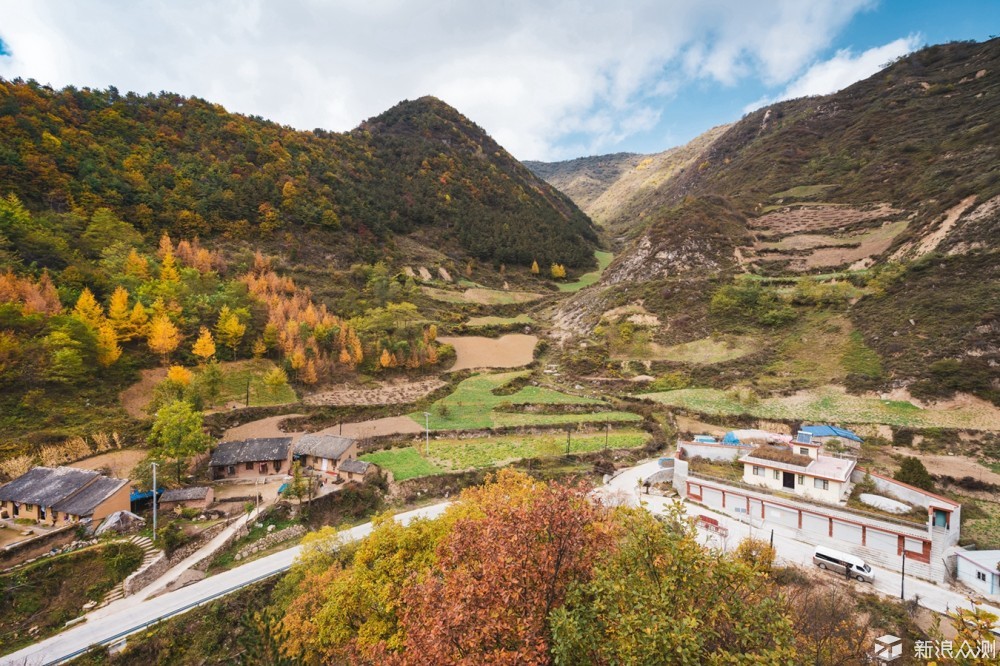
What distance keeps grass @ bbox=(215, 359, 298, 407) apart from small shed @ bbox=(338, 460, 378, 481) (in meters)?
14.5

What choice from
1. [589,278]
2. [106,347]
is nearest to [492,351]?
[106,347]

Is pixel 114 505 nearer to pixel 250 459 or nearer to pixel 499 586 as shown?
pixel 250 459

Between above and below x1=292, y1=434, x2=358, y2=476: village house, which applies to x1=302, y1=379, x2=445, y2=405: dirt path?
above

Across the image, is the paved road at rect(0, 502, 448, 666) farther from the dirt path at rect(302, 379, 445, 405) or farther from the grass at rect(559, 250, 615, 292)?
the grass at rect(559, 250, 615, 292)

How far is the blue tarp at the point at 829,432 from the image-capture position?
1324 inches

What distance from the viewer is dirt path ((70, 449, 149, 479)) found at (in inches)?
1091

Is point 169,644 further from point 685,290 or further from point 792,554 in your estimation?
point 685,290

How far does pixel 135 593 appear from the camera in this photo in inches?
790

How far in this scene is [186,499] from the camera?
2622 cm

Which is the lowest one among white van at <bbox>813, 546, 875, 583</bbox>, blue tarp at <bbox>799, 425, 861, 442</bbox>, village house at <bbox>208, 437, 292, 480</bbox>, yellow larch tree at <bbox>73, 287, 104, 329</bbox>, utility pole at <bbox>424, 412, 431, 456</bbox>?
white van at <bbox>813, 546, 875, 583</bbox>

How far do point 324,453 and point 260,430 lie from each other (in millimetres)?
8813

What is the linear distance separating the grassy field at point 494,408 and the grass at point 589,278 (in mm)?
57555

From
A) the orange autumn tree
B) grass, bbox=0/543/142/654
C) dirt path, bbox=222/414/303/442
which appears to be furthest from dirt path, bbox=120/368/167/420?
the orange autumn tree

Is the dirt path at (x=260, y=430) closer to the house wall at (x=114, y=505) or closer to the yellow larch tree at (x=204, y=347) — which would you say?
the yellow larch tree at (x=204, y=347)
